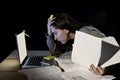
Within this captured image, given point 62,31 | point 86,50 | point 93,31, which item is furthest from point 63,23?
point 86,50

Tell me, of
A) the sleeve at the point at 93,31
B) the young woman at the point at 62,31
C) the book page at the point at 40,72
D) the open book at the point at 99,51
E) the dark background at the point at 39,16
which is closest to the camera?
the book page at the point at 40,72

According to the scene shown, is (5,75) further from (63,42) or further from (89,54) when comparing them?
(63,42)

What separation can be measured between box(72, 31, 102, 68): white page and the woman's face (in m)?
0.62

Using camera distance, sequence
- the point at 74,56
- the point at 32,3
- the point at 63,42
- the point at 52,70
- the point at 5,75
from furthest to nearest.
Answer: the point at 32,3
the point at 63,42
the point at 74,56
the point at 52,70
the point at 5,75

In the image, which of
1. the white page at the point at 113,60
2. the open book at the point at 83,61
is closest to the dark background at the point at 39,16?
the open book at the point at 83,61

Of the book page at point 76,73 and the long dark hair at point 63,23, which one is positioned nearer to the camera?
the book page at point 76,73

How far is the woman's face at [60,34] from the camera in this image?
2098mm

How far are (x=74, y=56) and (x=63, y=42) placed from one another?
665 mm

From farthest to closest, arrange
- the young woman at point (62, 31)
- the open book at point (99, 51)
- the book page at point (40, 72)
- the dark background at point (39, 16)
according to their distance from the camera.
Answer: the dark background at point (39, 16), the young woman at point (62, 31), the open book at point (99, 51), the book page at point (40, 72)

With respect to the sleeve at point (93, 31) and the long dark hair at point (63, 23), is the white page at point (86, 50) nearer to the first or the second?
the sleeve at point (93, 31)

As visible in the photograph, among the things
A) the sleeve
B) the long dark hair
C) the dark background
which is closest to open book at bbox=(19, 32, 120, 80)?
the sleeve

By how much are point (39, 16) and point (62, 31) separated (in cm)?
81

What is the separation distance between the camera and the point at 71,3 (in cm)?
281

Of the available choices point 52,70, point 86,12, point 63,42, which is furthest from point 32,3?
point 52,70
